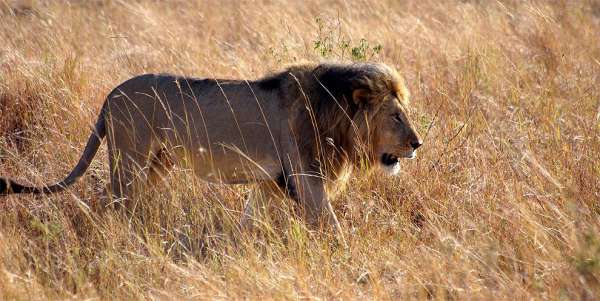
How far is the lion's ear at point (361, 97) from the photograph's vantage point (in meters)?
4.73

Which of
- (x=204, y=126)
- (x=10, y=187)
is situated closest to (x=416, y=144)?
(x=204, y=126)

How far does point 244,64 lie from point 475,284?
432 centimetres

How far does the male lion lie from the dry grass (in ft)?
0.66

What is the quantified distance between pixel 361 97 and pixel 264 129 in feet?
1.95

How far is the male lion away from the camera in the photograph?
187 inches

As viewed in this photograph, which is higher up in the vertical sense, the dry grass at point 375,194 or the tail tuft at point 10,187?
the tail tuft at point 10,187

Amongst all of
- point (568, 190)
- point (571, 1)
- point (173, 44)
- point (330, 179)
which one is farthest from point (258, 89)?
point (571, 1)

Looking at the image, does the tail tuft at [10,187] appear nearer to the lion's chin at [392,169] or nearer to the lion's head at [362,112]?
the lion's head at [362,112]

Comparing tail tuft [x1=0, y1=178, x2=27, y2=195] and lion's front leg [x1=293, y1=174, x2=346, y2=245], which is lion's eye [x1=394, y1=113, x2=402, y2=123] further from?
tail tuft [x1=0, y1=178, x2=27, y2=195]

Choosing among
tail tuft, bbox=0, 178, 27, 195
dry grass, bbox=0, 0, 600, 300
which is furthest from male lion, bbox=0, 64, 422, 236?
dry grass, bbox=0, 0, 600, 300

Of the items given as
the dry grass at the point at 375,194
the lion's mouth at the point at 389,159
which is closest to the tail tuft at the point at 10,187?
the dry grass at the point at 375,194

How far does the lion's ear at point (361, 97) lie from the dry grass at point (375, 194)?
0.57 m

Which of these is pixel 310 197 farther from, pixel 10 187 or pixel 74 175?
pixel 10 187

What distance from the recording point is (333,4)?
11477 millimetres
